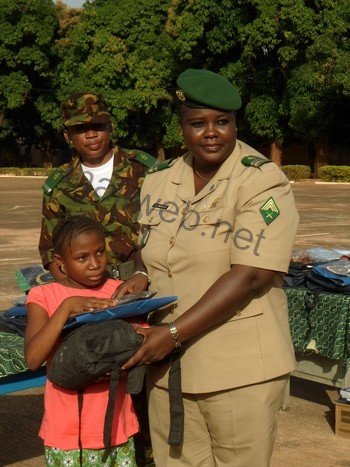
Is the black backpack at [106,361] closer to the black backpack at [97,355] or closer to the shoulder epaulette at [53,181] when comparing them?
the black backpack at [97,355]

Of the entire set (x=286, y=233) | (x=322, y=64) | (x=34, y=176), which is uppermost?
(x=322, y=64)

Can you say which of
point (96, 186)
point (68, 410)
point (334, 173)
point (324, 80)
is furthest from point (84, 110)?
point (334, 173)

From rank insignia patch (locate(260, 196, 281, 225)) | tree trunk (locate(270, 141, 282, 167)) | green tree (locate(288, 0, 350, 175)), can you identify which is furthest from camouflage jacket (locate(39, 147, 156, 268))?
tree trunk (locate(270, 141, 282, 167))

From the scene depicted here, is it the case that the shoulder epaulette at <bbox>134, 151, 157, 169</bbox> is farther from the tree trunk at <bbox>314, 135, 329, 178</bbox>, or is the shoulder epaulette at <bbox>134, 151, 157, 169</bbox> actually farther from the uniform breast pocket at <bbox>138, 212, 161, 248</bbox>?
the tree trunk at <bbox>314, 135, 329, 178</bbox>

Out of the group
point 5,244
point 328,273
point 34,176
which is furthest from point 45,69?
point 328,273

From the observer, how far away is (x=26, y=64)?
50.9 m

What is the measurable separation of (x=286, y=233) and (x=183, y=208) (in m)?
0.36

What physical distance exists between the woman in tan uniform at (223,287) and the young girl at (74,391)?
24 cm

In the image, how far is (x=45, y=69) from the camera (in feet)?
169

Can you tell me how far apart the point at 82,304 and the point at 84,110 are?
3.99 feet

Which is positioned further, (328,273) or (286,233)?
(328,273)

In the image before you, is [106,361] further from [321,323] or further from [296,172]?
[296,172]

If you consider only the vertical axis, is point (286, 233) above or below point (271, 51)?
below

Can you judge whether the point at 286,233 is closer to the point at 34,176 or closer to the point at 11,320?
the point at 11,320
